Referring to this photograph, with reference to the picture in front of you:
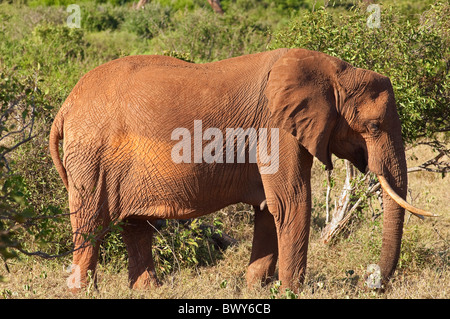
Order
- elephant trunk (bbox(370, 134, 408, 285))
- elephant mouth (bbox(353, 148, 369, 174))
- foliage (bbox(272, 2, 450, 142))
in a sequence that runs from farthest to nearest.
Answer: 1. foliage (bbox(272, 2, 450, 142))
2. elephant mouth (bbox(353, 148, 369, 174))
3. elephant trunk (bbox(370, 134, 408, 285))

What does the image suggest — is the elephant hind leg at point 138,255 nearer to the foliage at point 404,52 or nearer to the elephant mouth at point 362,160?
the elephant mouth at point 362,160

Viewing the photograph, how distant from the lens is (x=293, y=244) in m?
5.93

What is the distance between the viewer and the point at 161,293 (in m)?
5.84

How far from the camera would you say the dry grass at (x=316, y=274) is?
5.91m

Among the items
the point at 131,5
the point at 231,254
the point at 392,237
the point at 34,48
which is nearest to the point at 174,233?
the point at 231,254

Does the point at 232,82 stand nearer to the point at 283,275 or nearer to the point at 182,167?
the point at 182,167

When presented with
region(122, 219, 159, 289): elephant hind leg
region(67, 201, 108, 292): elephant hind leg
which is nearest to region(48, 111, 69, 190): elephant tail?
region(67, 201, 108, 292): elephant hind leg

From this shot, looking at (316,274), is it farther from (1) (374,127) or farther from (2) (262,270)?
(1) (374,127)

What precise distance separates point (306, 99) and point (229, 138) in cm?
69

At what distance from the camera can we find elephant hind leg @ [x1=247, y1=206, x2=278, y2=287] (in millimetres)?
6520

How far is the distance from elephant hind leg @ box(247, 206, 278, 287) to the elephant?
0.54 m

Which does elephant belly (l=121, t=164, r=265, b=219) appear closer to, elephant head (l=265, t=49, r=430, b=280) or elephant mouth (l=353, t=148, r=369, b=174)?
elephant head (l=265, t=49, r=430, b=280)

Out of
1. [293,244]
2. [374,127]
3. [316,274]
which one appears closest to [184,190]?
[293,244]

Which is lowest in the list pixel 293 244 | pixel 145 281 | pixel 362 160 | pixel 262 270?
pixel 145 281
